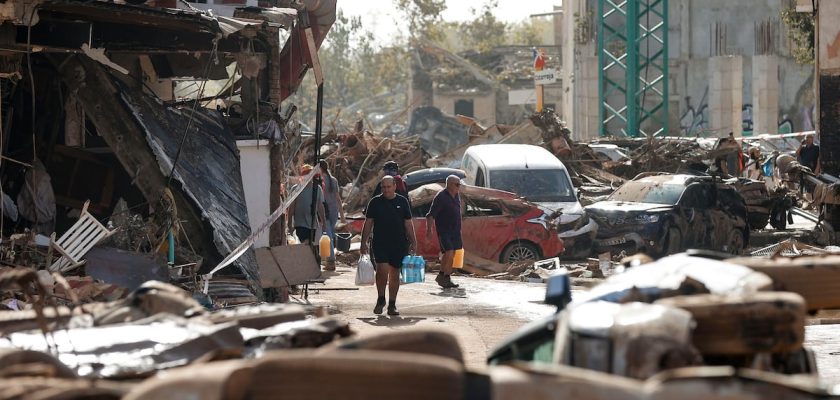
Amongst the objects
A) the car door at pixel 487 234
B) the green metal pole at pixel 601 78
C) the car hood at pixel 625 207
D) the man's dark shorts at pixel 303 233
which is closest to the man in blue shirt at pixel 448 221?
the man's dark shorts at pixel 303 233

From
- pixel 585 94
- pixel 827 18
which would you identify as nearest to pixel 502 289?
pixel 827 18

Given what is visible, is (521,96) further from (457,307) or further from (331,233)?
(457,307)

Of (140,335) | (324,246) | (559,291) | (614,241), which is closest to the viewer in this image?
(559,291)

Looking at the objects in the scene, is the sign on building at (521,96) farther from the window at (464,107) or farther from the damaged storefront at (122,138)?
the damaged storefront at (122,138)

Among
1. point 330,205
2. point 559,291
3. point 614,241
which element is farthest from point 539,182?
point 559,291

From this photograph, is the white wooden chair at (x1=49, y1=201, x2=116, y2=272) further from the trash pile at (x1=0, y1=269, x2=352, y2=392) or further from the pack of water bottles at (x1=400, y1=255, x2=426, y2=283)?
the trash pile at (x1=0, y1=269, x2=352, y2=392)

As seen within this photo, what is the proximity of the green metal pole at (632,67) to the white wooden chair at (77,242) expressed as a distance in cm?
3558

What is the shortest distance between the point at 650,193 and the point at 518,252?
10.7 feet

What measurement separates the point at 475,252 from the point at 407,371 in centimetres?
1839

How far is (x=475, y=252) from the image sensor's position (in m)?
22.2

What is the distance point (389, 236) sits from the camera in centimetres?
1551

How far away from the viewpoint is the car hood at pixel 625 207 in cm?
2311

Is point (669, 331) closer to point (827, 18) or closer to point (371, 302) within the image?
point (371, 302)

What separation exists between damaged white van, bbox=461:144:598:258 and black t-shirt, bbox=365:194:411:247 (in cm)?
716
